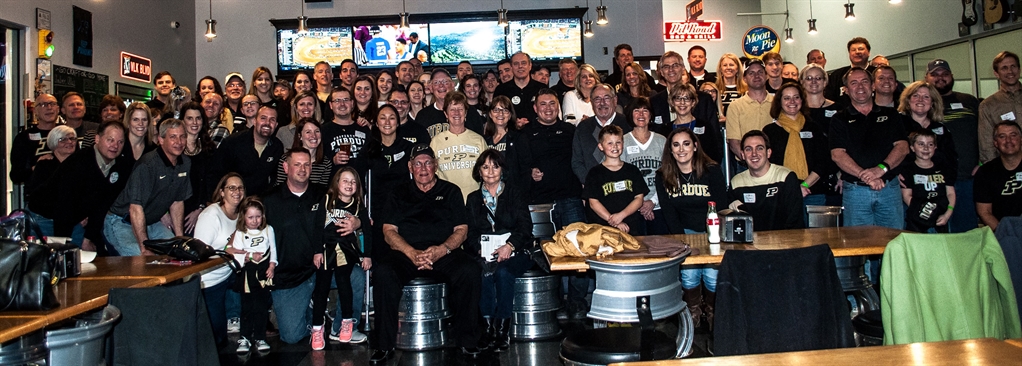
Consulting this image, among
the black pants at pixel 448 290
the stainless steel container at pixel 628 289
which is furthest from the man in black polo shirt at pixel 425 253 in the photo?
the stainless steel container at pixel 628 289

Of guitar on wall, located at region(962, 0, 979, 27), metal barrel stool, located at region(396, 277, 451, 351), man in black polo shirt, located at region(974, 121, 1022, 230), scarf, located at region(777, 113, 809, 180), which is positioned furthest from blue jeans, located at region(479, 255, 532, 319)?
guitar on wall, located at region(962, 0, 979, 27)

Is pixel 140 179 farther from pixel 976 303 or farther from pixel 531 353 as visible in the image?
pixel 976 303

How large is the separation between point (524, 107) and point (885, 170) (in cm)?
329

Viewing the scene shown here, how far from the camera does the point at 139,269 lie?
3.53 meters

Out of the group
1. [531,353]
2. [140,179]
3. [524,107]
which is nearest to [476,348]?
[531,353]

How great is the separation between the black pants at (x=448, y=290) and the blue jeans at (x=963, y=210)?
405 centimetres

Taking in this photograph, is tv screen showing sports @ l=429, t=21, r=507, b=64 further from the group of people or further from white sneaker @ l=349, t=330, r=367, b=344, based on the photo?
white sneaker @ l=349, t=330, r=367, b=344

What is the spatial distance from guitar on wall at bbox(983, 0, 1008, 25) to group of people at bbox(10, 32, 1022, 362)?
3.46m

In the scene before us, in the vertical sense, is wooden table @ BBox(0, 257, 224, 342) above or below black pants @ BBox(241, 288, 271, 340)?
above

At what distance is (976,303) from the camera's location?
107 inches

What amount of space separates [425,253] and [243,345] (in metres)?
1.45

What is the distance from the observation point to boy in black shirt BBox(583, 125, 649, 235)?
4.88 m

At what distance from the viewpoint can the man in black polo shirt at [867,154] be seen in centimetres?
509

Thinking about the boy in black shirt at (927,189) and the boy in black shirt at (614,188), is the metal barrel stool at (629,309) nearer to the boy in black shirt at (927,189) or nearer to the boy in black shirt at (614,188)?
the boy in black shirt at (614,188)
